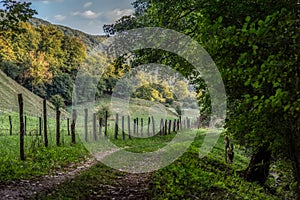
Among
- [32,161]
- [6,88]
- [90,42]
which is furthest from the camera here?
[90,42]

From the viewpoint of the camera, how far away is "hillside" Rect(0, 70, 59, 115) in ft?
175

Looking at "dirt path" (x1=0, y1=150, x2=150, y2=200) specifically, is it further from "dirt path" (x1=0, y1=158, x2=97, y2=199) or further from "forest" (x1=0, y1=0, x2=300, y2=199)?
"forest" (x1=0, y1=0, x2=300, y2=199)

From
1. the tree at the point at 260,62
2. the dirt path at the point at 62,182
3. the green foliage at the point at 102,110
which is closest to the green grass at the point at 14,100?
the green foliage at the point at 102,110

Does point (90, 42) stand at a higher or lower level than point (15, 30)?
higher

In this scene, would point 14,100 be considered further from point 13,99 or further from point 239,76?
point 239,76

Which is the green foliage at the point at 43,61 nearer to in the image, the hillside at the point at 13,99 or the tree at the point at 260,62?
the hillside at the point at 13,99

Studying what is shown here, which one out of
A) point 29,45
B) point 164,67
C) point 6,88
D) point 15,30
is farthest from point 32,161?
point 29,45

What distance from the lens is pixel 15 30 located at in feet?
30.3

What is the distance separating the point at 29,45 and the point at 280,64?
80.7 meters

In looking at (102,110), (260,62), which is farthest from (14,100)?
(260,62)

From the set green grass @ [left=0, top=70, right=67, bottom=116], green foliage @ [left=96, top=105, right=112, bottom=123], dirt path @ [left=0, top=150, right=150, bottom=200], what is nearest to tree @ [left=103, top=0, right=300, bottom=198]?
dirt path @ [left=0, top=150, right=150, bottom=200]

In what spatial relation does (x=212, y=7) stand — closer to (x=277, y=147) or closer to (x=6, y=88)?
(x=277, y=147)

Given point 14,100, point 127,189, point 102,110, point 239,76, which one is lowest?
point 127,189

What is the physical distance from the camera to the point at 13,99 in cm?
5725
